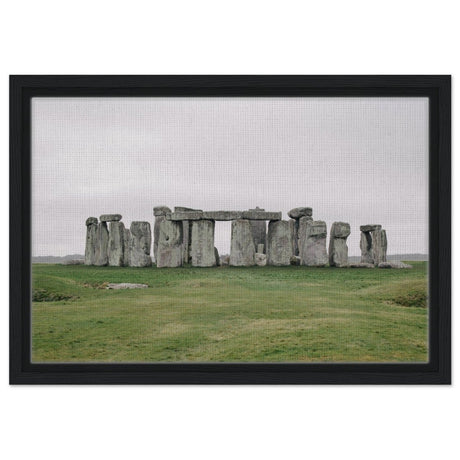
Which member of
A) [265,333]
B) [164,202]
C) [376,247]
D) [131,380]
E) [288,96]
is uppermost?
[288,96]

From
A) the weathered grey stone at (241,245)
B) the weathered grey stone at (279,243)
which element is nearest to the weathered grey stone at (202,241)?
the weathered grey stone at (241,245)

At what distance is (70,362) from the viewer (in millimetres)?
4066

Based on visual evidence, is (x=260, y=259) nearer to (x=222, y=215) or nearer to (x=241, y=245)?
(x=241, y=245)

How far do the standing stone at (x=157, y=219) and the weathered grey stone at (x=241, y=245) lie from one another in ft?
2.65

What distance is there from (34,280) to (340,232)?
2912 millimetres

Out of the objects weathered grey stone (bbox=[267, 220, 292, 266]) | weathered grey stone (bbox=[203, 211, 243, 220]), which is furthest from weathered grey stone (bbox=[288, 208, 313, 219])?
weathered grey stone (bbox=[203, 211, 243, 220])

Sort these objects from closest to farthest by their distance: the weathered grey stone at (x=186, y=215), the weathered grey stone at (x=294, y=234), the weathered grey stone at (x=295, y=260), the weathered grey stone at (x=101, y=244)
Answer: the weathered grey stone at (x=101, y=244)
the weathered grey stone at (x=186, y=215)
the weathered grey stone at (x=294, y=234)
the weathered grey stone at (x=295, y=260)

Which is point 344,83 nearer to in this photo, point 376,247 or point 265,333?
Result: point 376,247

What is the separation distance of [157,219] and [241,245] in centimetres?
97

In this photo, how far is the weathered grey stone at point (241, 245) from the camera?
4859 millimetres

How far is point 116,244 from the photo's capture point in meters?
5.08

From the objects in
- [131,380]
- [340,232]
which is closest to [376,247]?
[340,232]

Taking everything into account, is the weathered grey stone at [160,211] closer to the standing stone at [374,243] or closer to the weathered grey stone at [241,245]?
the weathered grey stone at [241,245]

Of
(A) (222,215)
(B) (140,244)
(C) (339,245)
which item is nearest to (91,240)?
(B) (140,244)
